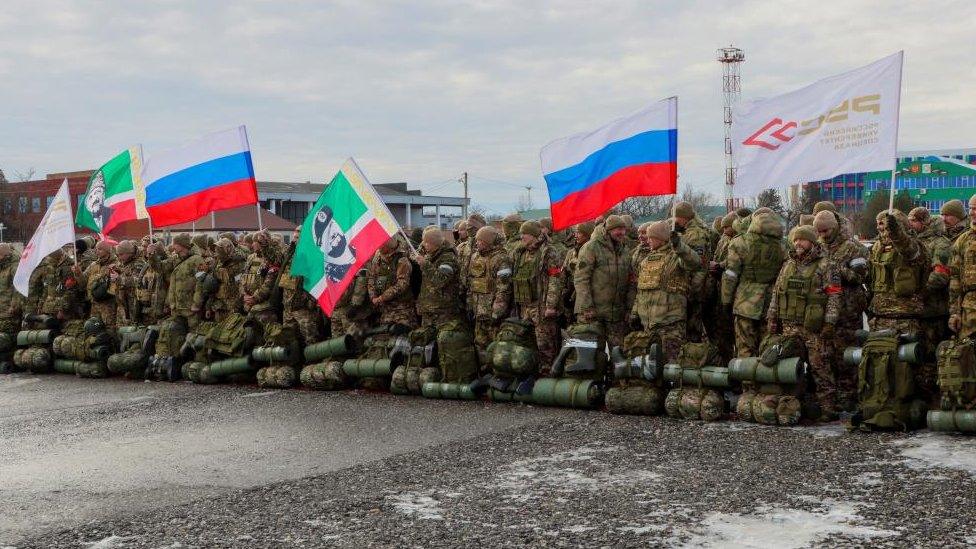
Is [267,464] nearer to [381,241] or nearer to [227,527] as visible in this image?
[227,527]

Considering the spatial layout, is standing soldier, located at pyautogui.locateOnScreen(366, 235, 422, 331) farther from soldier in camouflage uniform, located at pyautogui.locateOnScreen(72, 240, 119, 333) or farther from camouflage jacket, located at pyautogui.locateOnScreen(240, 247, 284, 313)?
soldier in camouflage uniform, located at pyautogui.locateOnScreen(72, 240, 119, 333)

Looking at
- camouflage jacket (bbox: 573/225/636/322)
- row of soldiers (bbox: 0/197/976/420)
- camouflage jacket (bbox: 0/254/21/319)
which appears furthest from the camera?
camouflage jacket (bbox: 0/254/21/319)

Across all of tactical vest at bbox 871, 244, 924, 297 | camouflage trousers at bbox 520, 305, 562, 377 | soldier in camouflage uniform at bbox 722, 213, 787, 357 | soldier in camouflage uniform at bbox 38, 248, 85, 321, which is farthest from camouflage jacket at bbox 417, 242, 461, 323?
soldier in camouflage uniform at bbox 38, 248, 85, 321

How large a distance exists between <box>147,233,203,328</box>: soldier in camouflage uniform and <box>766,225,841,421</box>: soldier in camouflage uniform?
8.58m

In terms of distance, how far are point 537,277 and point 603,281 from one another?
0.82m

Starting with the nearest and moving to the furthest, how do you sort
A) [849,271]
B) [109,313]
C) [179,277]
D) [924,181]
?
1. [849,271]
2. [179,277]
3. [109,313]
4. [924,181]

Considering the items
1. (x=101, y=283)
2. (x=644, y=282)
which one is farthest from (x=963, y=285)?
(x=101, y=283)

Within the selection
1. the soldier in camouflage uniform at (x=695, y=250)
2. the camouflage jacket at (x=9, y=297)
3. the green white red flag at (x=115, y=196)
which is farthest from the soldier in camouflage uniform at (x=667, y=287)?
the camouflage jacket at (x=9, y=297)

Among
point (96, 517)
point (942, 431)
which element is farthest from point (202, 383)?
point (942, 431)

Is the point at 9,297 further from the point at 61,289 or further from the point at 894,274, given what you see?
the point at 894,274

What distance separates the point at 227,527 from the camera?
684cm

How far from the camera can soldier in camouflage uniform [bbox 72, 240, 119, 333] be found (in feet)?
53.7

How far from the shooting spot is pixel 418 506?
715cm

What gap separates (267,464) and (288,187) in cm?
7994
